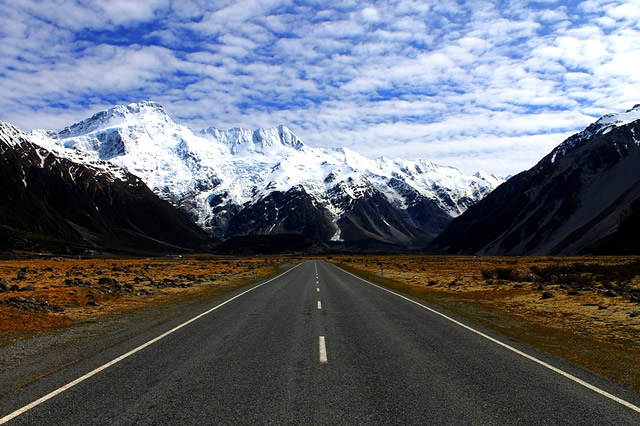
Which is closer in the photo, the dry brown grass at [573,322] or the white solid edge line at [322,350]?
the white solid edge line at [322,350]

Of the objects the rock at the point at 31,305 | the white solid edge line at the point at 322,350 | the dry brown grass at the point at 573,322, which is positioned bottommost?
the dry brown grass at the point at 573,322

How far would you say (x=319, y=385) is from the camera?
8422 millimetres

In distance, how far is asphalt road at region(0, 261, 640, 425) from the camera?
6949 mm

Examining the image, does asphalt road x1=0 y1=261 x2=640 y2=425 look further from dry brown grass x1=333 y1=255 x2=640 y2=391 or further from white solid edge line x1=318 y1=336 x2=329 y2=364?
dry brown grass x1=333 y1=255 x2=640 y2=391

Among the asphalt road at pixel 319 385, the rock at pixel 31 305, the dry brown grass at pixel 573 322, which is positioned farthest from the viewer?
the rock at pixel 31 305

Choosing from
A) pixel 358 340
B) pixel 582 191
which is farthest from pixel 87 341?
pixel 582 191

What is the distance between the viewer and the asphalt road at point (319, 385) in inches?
274

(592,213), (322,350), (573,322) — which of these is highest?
(592,213)

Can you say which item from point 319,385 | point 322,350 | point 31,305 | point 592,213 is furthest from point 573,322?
point 592,213

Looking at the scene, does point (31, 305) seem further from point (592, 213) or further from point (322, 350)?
point (592, 213)

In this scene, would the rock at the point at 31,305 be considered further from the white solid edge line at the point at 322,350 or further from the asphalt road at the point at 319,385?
the white solid edge line at the point at 322,350

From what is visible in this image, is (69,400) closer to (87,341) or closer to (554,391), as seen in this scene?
(87,341)

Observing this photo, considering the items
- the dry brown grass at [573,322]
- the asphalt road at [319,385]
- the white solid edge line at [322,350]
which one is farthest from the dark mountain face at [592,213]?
the white solid edge line at [322,350]

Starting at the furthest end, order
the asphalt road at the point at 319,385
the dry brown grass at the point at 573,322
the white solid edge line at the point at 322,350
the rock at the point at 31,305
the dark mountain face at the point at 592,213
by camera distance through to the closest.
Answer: the dark mountain face at the point at 592,213
the rock at the point at 31,305
the dry brown grass at the point at 573,322
the white solid edge line at the point at 322,350
the asphalt road at the point at 319,385
